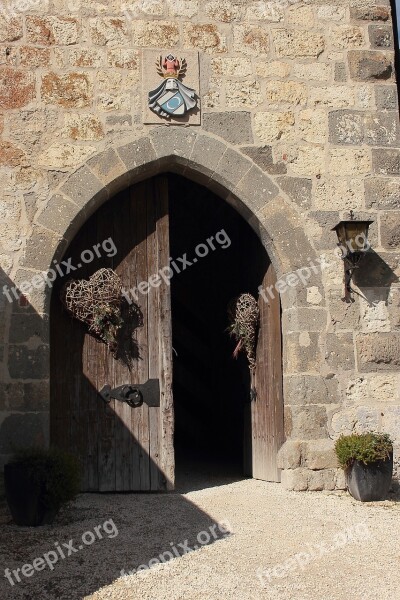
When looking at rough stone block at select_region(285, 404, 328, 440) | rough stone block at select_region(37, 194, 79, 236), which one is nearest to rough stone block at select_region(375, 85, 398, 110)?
rough stone block at select_region(285, 404, 328, 440)

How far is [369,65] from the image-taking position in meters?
5.37

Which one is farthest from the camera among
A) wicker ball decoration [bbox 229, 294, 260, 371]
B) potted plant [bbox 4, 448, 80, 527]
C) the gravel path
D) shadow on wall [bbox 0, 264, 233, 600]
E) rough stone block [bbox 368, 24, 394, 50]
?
wicker ball decoration [bbox 229, 294, 260, 371]

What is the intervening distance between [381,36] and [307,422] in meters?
3.05

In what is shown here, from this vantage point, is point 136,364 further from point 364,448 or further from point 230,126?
point 230,126

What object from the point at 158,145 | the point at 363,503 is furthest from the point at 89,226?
the point at 363,503

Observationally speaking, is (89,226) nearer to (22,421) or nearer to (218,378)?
(22,421)

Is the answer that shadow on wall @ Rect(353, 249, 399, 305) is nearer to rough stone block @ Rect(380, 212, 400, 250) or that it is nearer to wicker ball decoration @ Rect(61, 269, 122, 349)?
rough stone block @ Rect(380, 212, 400, 250)

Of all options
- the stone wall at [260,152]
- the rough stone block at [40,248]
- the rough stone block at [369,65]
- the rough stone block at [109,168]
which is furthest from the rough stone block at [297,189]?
the rough stone block at [40,248]

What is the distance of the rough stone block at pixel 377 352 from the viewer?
505 cm

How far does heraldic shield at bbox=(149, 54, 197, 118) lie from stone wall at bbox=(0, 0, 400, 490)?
0.37ft

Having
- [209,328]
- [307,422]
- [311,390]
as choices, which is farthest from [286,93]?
[209,328]

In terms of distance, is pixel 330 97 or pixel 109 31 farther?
pixel 330 97

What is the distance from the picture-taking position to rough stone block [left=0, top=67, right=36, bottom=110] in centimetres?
498

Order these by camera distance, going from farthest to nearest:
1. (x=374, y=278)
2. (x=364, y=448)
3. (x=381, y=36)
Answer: (x=381, y=36) → (x=374, y=278) → (x=364, y=448)
